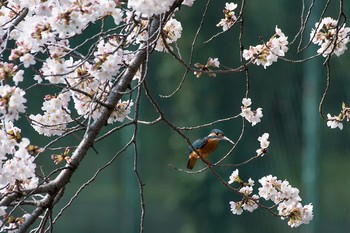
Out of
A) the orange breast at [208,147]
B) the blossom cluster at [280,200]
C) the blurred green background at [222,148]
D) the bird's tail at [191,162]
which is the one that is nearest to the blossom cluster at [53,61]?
the blossom cluster at [280,200]

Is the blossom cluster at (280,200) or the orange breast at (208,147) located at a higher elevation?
the orange breast at (208,147)

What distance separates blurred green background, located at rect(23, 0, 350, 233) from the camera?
7.13m

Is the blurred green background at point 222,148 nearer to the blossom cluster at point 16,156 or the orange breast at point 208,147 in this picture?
the orange breast at point 208,147

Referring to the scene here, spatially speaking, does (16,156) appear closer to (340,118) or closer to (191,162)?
(340,118)

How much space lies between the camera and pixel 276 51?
2.89m

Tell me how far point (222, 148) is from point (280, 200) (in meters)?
4.33

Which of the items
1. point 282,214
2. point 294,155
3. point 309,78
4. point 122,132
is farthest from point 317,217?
point 282,214

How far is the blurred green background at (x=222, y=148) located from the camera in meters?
7.13

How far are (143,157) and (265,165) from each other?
98 centimetres

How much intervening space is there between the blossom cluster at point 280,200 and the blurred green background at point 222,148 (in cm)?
399

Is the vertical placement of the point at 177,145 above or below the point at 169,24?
above

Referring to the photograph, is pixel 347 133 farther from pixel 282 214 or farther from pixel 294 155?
pixel 282 214

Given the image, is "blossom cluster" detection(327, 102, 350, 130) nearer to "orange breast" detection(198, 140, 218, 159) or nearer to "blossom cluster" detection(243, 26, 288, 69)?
"blossom cluster" detection(243, 26, 288, 69)

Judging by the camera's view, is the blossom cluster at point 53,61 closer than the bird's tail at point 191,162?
Yes
